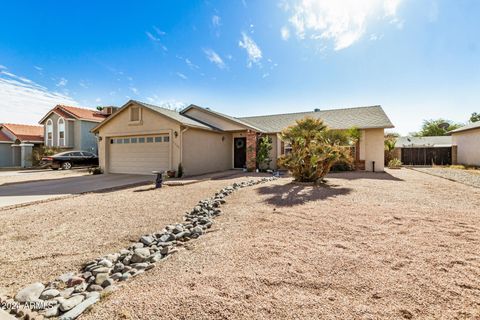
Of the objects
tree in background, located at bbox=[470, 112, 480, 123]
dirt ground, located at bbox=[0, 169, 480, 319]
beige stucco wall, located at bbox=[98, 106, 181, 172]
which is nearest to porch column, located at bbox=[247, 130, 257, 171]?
beige stucco wall, located at bbox=[98, 106, 181, 172]

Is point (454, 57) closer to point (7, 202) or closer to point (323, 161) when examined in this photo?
point (323, 161)

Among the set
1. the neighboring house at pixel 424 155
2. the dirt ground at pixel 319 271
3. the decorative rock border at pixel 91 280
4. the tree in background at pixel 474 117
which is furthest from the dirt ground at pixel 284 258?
the tree in background at pixel 474 117

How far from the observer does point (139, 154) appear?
44.7 feet

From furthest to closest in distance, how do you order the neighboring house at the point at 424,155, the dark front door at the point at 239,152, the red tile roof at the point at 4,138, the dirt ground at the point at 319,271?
the red tile roof at the point at 4,138 < the neighboring house at the point at 424,155 < the dark front door at the point at 239,152 < the dirt ground at the point at 319,271

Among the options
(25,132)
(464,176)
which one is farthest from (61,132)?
(464,176)

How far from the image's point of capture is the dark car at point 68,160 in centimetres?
1730

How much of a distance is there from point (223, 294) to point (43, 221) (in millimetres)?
4995

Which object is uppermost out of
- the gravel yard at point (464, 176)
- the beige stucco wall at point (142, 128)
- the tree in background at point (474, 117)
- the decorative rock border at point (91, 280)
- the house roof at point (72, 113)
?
the tree in background at point (474, 117)

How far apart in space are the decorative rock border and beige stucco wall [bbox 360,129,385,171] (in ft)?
44.2

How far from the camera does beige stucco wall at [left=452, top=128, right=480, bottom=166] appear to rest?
17875mm

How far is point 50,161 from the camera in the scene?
17.3m

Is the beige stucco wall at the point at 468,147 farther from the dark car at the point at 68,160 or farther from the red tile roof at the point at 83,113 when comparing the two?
the red tile roof at the point at 83,113

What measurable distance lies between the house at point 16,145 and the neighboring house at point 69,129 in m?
1.47

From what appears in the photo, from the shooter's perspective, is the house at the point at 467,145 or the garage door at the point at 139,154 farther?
the house at the point at 467,145
